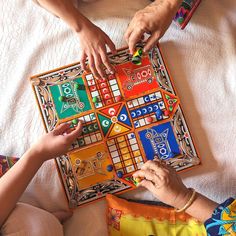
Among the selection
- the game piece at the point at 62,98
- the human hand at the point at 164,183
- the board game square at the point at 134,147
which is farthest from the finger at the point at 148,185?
the game piece at the point at 62,98

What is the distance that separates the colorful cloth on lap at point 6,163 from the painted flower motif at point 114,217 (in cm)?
29

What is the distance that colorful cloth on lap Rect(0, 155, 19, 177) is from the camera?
0.91 meters

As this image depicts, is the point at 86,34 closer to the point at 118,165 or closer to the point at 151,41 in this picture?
the point at 151,41

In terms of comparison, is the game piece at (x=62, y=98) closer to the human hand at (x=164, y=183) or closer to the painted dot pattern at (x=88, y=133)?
the painted dot pattern at (x=88, y=133)

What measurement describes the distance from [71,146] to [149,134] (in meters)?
0.21

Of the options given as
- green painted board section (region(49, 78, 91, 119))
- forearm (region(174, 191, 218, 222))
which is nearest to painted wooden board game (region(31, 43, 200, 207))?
green painted board section (region(49, 78, 91, 119))

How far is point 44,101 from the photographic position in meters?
0.96

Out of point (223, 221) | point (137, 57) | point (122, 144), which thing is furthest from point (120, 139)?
point (223, 221)

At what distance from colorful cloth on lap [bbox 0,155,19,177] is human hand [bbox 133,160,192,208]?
1.09ft

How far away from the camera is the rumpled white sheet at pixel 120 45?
3.07ft

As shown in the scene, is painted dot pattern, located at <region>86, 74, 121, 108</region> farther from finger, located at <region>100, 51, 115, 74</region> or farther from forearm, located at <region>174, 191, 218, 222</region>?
forearm, located at <region>174, 191, 218, 222</region>

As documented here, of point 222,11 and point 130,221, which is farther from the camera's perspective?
point 222,11

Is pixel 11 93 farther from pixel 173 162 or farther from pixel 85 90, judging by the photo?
pixel 173 162

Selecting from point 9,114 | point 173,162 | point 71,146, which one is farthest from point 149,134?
point 9,114
